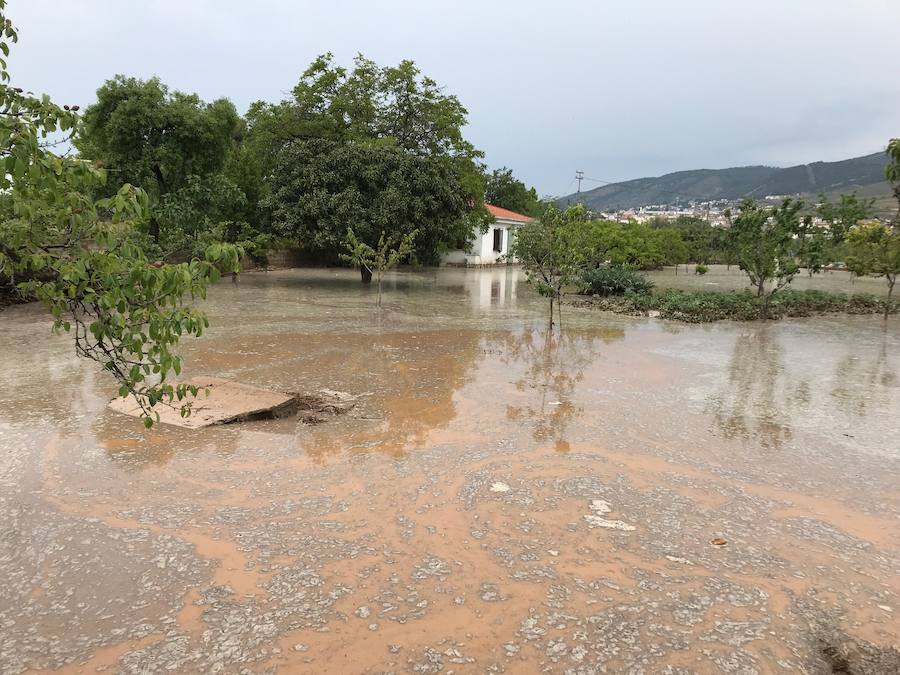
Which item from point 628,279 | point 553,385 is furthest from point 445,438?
Result: point 628,279

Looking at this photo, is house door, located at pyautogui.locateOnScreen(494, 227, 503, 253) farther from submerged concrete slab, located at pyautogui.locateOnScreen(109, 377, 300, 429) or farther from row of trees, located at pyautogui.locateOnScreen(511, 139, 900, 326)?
submerged concrete slab, located at pyautogui.locateOnScreen(109, 377, 300, 429)

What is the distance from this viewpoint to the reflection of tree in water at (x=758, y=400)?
22.2ft

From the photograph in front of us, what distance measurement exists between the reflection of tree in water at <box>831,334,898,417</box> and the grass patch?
15.7 feet

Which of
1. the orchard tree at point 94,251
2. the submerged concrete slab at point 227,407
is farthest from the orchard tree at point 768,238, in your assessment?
the orchard tree at point 94,251

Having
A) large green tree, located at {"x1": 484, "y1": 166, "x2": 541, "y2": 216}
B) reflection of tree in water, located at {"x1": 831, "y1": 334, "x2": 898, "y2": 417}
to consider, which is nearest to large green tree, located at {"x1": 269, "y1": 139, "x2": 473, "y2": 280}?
reflection of tree in water, located at {"x1": 831, "y1": 334, "x2": 898, "y2": 417}

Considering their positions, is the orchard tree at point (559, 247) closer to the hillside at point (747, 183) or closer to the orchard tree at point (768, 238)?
the orchard tree at point (768, 238)

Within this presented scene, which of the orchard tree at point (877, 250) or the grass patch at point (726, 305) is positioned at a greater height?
the orchard tree at point (877, 250)

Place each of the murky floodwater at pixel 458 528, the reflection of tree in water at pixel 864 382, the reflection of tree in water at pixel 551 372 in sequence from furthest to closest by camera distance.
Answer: the reflection of tree in water at pixel 864 382 < the reflection of tree in water at pixel 551 372 < the murky floodwater at pixel 458 528

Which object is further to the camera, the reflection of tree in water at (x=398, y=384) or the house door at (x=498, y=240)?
the house door at (x=498, y=240)

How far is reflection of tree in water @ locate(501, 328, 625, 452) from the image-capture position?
692 centimetres

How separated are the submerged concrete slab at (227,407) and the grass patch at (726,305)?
1230 cm

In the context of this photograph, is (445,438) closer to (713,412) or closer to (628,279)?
(713,412)

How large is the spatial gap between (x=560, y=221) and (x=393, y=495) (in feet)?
31.4

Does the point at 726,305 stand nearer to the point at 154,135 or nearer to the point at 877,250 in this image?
the point at 877,250
